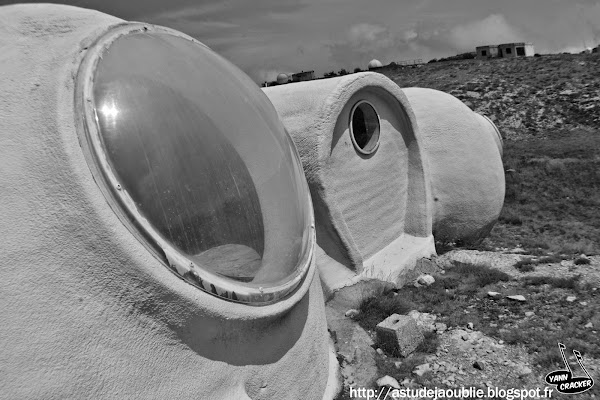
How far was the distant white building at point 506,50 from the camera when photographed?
39531 millimetres

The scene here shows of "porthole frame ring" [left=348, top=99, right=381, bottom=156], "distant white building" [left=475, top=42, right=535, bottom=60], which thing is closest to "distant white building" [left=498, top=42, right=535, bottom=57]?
"distant white building" [left=475, top=42, right=535, bottom=60]

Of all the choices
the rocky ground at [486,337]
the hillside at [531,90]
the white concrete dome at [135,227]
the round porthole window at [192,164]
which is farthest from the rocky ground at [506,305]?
the hillside at [531,90]

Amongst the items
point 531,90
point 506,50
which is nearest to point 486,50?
point 506,50

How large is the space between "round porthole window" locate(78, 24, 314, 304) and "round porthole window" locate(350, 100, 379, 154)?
286cm

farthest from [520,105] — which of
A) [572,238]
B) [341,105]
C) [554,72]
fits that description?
[341,105]

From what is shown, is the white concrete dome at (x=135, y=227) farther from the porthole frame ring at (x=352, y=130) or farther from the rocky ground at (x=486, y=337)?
the porthole frame ring at (x=352, y=130)

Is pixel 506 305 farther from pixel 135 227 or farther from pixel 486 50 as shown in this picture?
pixel 486 50

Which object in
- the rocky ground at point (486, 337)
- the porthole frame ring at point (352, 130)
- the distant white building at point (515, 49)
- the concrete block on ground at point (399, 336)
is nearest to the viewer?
the rocky ground at point (486, 337)

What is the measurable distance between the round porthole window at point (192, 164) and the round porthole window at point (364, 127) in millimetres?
2859

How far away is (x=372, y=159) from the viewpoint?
23.1 feet

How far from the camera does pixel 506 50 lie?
39.8 metres

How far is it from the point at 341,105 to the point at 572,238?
5.44 metres
